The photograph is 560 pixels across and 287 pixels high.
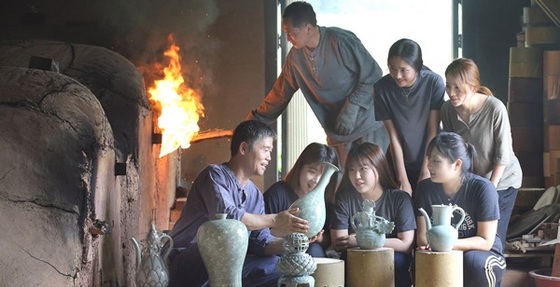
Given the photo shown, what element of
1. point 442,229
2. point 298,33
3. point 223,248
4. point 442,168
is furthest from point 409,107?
point 223,248

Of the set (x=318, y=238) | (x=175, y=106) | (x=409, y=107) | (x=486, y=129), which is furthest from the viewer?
(x=175, y=106)

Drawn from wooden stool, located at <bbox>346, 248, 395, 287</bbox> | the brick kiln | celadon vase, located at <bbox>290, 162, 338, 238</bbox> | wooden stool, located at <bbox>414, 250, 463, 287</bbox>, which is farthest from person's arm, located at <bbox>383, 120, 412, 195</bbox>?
the brick kiln

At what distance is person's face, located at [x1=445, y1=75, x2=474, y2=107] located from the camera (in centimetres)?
614

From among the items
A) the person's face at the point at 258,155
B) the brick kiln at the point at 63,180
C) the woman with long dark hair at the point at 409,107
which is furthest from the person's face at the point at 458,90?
the brick kiln at the point at 63,180

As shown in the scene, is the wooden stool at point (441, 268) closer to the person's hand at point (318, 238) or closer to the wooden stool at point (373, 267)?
the wooden stool at point (373, 267)

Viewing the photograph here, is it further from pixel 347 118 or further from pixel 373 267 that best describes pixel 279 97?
pixel 373 267

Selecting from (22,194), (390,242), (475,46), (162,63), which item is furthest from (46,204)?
(475,46)

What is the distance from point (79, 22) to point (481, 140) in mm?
4416

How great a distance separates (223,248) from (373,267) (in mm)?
1101

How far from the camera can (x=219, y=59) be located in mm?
8617

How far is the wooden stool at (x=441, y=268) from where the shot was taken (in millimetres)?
5250

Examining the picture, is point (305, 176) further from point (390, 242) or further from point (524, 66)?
point (524, 66)

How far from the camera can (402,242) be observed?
18.8 feet

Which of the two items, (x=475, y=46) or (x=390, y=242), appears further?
(x=475, y=46)
